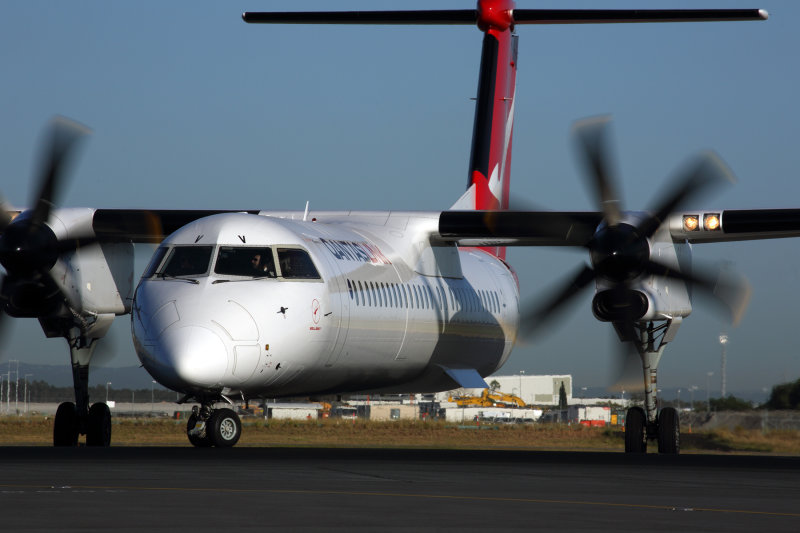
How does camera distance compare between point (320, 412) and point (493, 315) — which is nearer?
point (493, 315)

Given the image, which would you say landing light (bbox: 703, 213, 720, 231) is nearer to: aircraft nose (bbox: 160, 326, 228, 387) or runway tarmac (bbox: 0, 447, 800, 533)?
runway tarmac (bbox: 0, 447, 800, 533)

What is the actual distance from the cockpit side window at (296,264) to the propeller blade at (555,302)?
17.1 ft

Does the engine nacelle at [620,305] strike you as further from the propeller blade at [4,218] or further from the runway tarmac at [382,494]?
the propeller blade at [4,218]

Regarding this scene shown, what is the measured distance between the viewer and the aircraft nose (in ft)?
51.3

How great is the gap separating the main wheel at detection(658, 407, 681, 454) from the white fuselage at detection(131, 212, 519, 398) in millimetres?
4134

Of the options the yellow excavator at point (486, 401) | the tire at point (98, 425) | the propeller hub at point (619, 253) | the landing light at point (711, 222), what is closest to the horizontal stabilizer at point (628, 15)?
the landing light at point (711, 222)

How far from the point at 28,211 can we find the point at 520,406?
93302 millimetres

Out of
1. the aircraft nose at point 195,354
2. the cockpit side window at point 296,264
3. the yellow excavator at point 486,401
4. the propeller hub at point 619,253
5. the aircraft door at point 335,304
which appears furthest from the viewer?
the yellow excavator at point 486,401

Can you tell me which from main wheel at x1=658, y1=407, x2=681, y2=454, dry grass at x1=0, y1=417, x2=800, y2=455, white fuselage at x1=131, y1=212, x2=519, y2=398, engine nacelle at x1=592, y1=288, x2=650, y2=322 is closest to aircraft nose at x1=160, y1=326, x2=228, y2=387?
white fuselage at x1=131, y1=212, x2=519, y2=398

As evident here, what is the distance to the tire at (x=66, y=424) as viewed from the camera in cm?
→ 2208

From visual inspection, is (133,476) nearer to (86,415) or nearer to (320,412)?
(86,415)

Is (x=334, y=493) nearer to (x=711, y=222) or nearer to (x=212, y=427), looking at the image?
(x=212, y=427)

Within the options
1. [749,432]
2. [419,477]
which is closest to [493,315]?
[419,477]

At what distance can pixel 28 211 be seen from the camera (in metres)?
21.6
